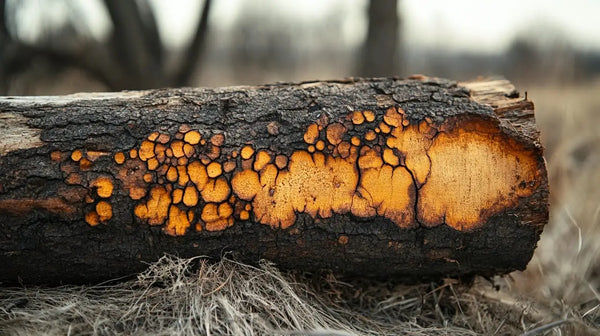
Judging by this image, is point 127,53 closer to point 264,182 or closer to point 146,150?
point 146,150

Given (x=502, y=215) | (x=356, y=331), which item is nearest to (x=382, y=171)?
(x=502, y=215)

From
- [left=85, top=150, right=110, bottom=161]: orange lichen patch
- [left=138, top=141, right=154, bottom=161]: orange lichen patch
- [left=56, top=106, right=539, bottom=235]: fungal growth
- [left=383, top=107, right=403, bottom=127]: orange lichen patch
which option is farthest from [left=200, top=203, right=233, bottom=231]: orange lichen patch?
[left=383, top=107, right=403, bottom=127]: orange lichen patch

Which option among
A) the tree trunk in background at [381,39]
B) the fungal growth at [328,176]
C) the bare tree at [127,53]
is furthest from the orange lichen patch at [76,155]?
the bare tree at [127,53]

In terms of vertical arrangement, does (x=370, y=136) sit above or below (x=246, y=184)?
above

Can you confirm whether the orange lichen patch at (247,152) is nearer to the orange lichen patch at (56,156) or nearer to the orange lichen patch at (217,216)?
the orange lichen patch at (217,216)

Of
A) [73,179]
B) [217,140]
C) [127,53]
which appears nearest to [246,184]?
[217,140]

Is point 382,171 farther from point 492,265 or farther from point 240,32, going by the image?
point 240,32
